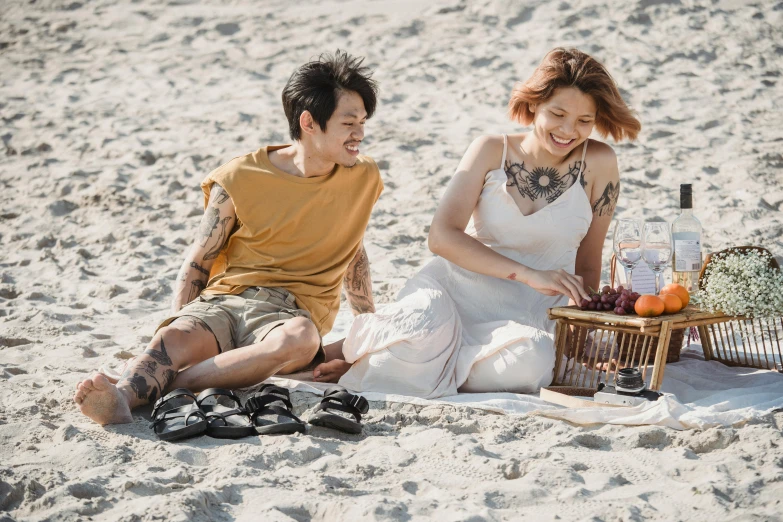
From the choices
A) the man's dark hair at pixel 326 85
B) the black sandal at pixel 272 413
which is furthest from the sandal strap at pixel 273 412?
the man's dark hair at pixel 326 85

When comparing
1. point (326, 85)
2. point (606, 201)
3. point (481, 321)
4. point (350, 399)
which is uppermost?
point (326, 85)

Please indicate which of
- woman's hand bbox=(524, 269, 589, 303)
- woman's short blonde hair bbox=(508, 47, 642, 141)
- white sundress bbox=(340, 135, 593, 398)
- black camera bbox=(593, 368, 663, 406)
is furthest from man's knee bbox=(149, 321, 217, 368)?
woman's short blonde hair bbox=(508, 47, 642, 141)

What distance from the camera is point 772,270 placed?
3.62 m

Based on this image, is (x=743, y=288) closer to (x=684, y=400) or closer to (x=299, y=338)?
(x=684, y=400)

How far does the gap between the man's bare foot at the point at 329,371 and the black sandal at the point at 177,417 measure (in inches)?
25.2

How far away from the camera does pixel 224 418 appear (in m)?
3.32

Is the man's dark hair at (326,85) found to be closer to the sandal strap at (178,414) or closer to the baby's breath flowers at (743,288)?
the sandal strap at (178,414)

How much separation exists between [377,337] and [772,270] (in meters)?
1.61

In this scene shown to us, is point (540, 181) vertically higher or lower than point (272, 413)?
higher

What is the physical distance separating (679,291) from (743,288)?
0.78 ft

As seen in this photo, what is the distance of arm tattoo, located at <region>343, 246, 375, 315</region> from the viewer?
4.32m

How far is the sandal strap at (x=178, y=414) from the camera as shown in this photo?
128 inches

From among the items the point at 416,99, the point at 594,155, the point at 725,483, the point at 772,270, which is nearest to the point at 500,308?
the point at 594,155

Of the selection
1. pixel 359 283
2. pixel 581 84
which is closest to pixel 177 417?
pixel 359 283
